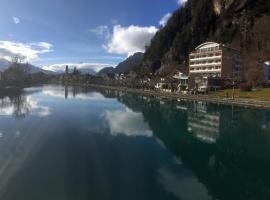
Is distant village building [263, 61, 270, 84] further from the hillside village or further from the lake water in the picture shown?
the lake water

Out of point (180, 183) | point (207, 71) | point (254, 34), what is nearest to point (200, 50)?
point (207, 71)

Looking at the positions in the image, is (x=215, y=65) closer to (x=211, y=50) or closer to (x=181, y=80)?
(x=211, y=50)

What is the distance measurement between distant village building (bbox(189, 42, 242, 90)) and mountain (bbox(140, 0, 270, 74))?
3.88m

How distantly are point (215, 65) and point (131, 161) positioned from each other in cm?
6783

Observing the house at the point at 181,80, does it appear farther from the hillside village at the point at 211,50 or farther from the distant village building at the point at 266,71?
the distant village building at the point at 266,71

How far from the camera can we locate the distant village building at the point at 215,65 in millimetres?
74750

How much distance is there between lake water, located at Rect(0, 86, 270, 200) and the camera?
1398cm

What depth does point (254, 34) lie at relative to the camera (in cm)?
7850

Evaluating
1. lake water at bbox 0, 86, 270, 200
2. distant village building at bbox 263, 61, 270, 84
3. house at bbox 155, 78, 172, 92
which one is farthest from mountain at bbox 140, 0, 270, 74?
lake water at bbox 0, 86, 270, 200

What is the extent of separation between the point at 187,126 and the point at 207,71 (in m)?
53.6

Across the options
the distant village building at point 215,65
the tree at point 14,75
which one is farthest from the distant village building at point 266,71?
the tree at point 14,75

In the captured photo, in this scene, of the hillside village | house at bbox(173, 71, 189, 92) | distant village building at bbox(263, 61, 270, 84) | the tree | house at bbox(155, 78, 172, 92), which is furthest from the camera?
the tree

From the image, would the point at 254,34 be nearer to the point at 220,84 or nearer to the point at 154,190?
the point at 220,84

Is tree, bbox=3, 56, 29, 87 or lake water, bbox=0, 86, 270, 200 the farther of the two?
tree, bbox=3, 56, 29, 87
